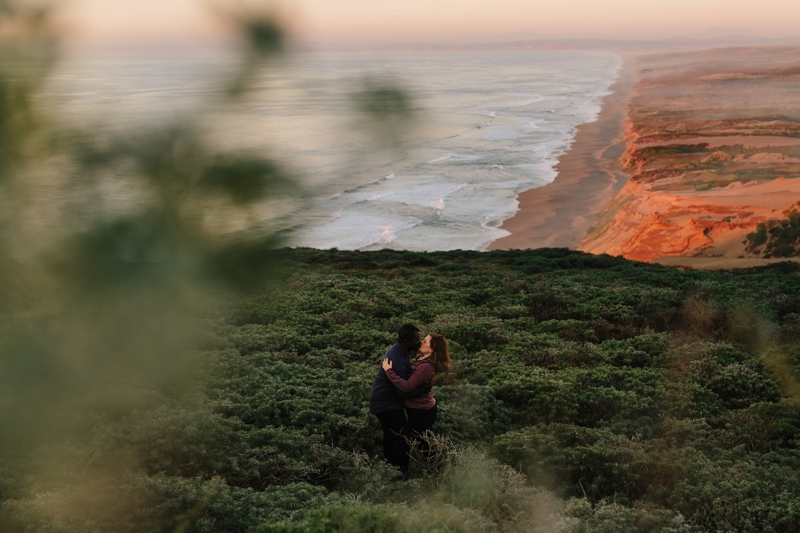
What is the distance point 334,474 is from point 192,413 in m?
1.72

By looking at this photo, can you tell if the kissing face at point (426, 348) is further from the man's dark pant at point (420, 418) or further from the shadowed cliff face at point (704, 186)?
the shadowed cliff face at point (704, 186)

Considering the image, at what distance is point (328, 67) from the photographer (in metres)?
1.25

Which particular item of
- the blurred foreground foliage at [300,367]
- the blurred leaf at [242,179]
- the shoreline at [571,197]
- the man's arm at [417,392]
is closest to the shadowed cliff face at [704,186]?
the shoreline at [571,197]

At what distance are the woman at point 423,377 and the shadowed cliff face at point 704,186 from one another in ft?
64.4

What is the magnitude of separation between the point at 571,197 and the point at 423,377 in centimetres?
3363

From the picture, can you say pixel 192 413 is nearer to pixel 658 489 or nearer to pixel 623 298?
pixel 658 489

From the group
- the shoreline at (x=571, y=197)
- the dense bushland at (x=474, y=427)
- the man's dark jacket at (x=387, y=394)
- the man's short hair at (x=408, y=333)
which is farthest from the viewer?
the shoreline at (x=571, y=197)

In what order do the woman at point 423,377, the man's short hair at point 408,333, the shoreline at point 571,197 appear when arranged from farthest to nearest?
the shoreline at point 571,197 → the woman at point 423,377 → the man's short hair at point 408,333

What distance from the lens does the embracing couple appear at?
6.38m

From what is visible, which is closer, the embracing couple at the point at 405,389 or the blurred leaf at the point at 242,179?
the blurred leaf at the point at 242,179

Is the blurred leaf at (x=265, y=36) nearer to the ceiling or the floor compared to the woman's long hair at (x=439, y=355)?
nearer to the ceiling

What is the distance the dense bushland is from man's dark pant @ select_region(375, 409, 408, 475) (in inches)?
7.7

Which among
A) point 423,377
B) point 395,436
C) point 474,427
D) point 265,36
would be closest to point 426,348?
point 423,377

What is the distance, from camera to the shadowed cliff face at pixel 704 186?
80.4ft
